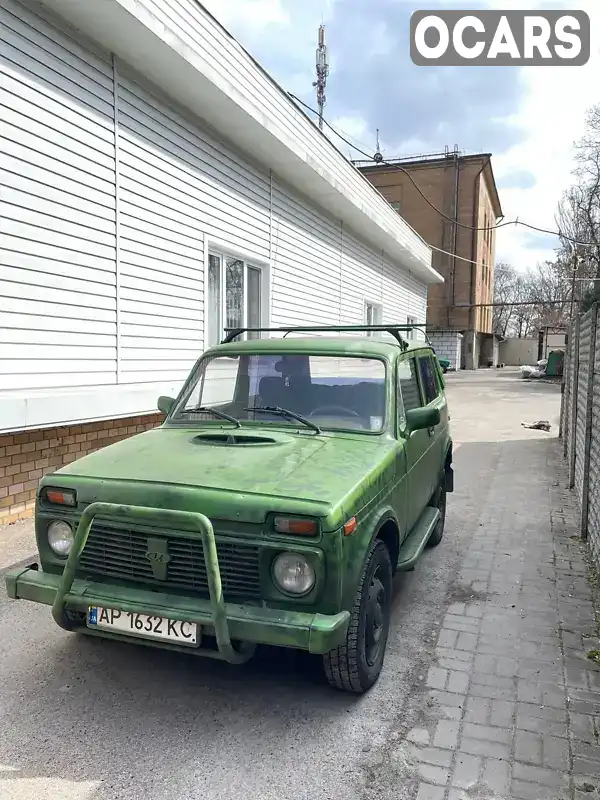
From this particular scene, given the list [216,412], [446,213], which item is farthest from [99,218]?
[446,213]

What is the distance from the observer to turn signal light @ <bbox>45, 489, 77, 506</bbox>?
9.33ft

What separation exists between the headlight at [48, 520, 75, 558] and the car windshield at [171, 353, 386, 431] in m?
1.17

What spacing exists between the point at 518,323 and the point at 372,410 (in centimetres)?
7575

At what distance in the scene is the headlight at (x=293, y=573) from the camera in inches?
99.8

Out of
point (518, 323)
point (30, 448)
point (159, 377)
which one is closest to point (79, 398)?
point (30, 448)

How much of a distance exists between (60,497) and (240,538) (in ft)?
3.22

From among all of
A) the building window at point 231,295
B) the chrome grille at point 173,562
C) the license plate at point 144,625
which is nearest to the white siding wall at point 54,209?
the building window at point 231,295

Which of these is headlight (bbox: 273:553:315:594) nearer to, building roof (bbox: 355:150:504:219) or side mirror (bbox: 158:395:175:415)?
side mirror (bbox: 158:395:175:415)

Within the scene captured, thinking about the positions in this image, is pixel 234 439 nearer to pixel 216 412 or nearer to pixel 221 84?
pixel 216 412

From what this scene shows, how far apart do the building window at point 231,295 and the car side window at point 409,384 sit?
185 inches

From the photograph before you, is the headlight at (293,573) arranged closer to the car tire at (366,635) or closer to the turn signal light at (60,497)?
the car tire at (366,635)

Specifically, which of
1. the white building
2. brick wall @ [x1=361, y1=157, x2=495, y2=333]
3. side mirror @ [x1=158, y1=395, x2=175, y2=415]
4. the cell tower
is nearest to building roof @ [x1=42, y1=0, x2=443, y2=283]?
the white building

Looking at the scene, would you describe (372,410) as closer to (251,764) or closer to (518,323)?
(251,764)

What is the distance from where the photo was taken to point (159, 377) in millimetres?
7426
